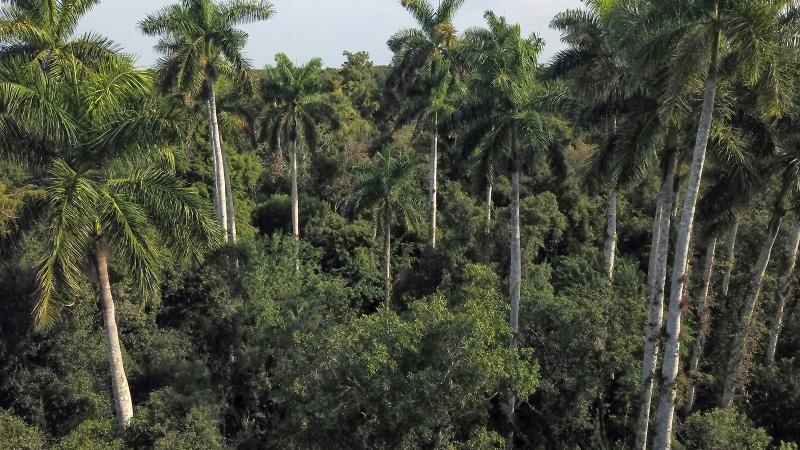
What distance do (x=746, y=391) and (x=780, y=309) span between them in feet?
8.48

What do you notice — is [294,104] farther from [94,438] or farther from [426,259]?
[94,438]

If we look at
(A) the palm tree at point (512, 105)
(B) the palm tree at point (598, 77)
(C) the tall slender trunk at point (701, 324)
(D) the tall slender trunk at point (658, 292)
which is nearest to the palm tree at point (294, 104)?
(A) the palm tree at point (512, 105)

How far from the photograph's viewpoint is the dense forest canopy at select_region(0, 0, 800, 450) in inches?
472

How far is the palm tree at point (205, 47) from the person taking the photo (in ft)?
70.5

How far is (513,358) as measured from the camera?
13438mm

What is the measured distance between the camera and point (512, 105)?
1711 cm

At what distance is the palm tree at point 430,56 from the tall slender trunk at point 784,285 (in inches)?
513

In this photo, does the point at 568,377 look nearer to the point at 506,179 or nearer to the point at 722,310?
the point at 722,310

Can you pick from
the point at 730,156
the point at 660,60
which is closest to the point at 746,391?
the point at 730,156

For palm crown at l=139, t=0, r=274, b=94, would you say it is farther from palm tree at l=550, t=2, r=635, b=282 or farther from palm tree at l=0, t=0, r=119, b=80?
palm tree at l=550, t=2, r=635, b=282

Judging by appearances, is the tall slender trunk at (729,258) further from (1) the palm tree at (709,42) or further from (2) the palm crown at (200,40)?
(2) the palm crown at (200,40)

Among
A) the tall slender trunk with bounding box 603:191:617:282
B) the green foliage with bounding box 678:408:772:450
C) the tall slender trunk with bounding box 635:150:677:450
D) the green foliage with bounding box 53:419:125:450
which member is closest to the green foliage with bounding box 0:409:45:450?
the green foliage with bounding box 53:419:125:450

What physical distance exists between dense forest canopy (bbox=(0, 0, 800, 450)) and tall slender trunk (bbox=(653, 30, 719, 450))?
0.18 ft

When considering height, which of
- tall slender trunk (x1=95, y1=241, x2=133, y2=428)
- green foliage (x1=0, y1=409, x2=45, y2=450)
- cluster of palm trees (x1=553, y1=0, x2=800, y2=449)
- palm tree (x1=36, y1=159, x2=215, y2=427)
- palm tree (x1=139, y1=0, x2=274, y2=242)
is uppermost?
palm tree (x1=139, y1=0, x2=274, y2=242)
